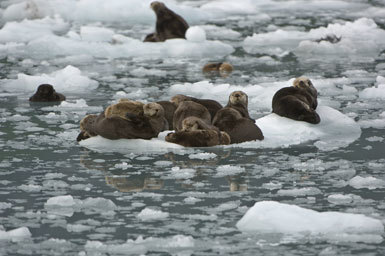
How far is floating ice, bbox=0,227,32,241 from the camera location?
5133 millimetres

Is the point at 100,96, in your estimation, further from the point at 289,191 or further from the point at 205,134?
the point at 289,191

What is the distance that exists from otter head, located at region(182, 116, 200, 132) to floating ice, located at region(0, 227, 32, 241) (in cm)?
267

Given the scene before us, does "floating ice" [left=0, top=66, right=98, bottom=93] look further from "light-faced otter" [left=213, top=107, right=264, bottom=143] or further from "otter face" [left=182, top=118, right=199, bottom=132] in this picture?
"otter face" [left=182, top=118, right=199, bottom=132]

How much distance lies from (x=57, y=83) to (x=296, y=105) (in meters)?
4.53

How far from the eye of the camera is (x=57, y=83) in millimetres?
11859

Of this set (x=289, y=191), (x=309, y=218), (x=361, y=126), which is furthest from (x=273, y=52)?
(x=309, y=218)

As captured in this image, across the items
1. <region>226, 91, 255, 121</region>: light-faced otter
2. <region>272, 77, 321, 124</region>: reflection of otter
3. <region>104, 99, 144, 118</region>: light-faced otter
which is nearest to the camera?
<region>104, 99, 144, 118</region>: light-faced otter

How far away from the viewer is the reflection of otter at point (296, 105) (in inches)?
332

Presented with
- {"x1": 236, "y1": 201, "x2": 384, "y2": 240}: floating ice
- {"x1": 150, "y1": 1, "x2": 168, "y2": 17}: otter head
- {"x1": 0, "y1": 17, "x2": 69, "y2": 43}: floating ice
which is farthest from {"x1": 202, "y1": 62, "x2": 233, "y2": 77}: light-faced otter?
{"x1": 236, "y1": 201, "x2": 384, "y2": 240}: floating ice

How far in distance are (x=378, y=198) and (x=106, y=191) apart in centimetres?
197

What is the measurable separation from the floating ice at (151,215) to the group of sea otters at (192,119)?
2085 mm

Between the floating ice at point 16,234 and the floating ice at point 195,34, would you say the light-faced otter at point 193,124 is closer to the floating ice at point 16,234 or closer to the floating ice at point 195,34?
the floating ice at point 16,234

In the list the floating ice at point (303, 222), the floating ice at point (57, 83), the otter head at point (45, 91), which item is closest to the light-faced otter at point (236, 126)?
the floating ice at point (303, 222)

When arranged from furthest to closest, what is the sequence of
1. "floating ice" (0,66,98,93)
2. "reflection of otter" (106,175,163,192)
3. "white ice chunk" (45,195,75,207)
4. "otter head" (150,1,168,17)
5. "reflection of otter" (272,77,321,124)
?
1. "otter head" (150,1,168,17)
2. "floating ice" (0,66,98,93)
3. "reflection of otter" (272,77,321,124)
4. "reflection of otter" (106,175,163,192)
5. "white ice chunk" (45,195,75,207)
